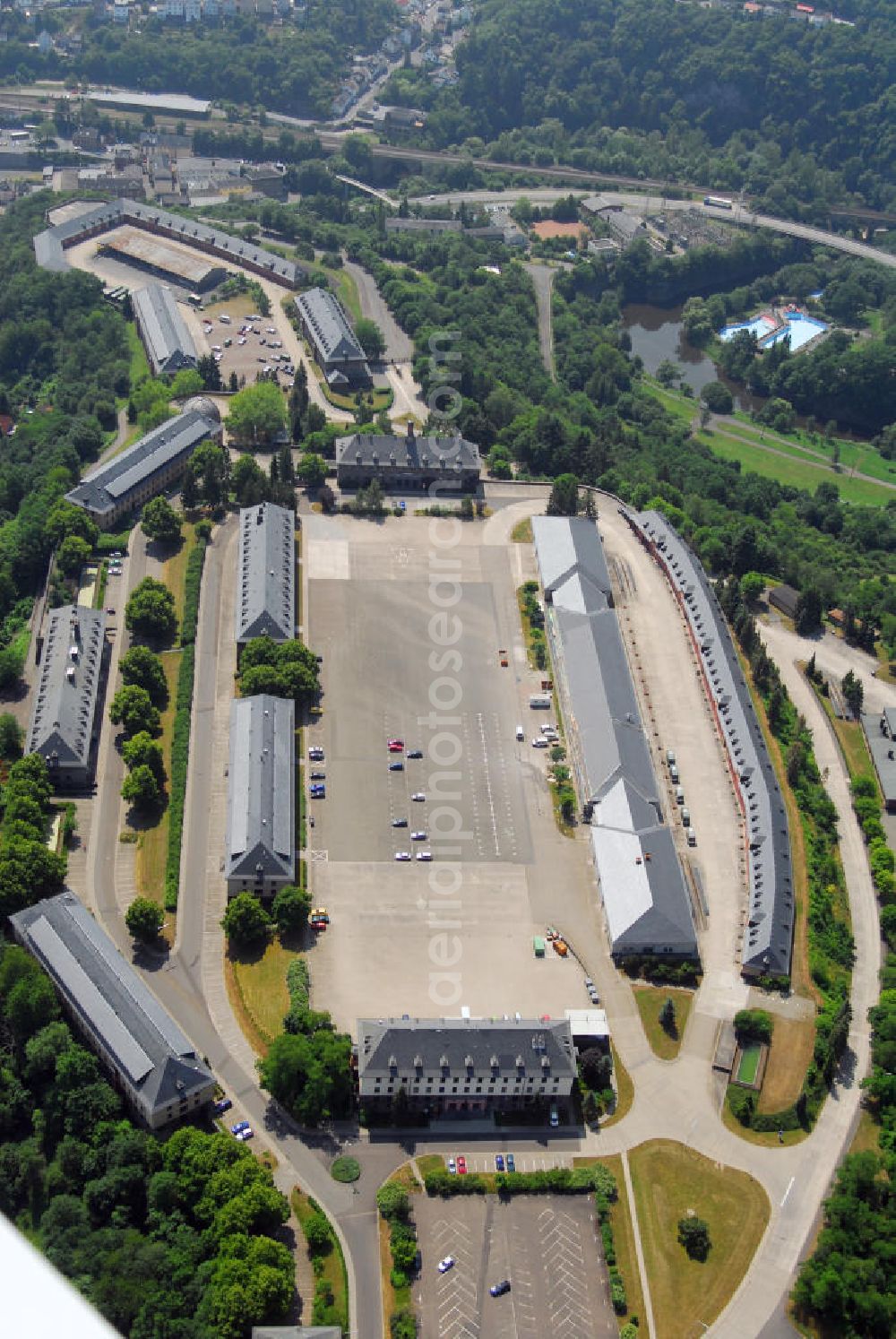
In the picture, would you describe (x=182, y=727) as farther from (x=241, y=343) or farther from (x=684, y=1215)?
(x=241, y=343)

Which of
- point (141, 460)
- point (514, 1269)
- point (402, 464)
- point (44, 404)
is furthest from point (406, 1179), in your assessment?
point (44, 404)

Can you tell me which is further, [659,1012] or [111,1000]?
[659,1012]

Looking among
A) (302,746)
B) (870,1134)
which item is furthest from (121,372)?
(870,1134)

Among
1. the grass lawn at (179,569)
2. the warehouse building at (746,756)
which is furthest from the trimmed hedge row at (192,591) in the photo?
the warehouse building at (746,756)

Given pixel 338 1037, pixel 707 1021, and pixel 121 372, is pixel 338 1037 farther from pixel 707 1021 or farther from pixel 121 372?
pixel 121 372

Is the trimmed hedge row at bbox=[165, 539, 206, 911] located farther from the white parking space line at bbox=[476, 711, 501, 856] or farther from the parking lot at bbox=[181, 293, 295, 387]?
the parking lot at bbox=[181, 293, 295, 387]
